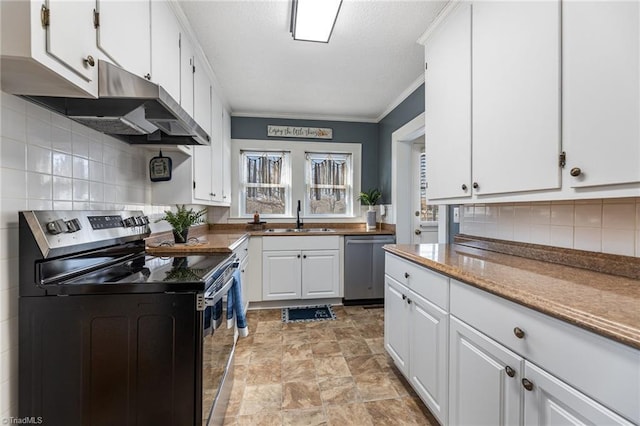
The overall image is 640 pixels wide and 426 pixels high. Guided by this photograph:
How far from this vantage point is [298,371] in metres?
1.95

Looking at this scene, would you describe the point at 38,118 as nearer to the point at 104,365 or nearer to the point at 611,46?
the point at 104,365

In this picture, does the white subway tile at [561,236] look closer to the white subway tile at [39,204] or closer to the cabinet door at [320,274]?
the cabinet door at [320,274]

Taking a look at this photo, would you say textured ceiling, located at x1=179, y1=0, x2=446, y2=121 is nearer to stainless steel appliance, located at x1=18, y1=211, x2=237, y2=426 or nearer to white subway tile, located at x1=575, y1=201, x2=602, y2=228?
white subway tile, located at x1=575, y1=201, x2=602, y2=228

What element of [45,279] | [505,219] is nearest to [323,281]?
[505,219]

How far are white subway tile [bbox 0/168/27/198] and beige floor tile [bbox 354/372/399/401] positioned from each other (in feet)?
6.36

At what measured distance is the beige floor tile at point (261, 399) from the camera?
1575 millimetres

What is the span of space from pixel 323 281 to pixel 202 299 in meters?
2.33

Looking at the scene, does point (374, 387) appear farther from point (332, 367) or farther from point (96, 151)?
point (96, 151)

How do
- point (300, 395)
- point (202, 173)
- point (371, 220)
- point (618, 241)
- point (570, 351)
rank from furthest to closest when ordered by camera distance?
point (371, 220) → point (202, 173) → point (300, 395) → point (618, 241) → point (570, 351)

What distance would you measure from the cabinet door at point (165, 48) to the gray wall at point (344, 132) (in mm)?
1875

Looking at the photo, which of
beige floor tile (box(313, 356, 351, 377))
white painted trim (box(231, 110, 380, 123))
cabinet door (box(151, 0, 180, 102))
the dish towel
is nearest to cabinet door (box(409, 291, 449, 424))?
beige floor tile (box(313, 356, 351, 377))

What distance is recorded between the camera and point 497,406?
3.22 ft

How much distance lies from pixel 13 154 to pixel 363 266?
116 inches

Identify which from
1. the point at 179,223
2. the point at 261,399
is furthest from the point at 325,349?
the point at 179,223
